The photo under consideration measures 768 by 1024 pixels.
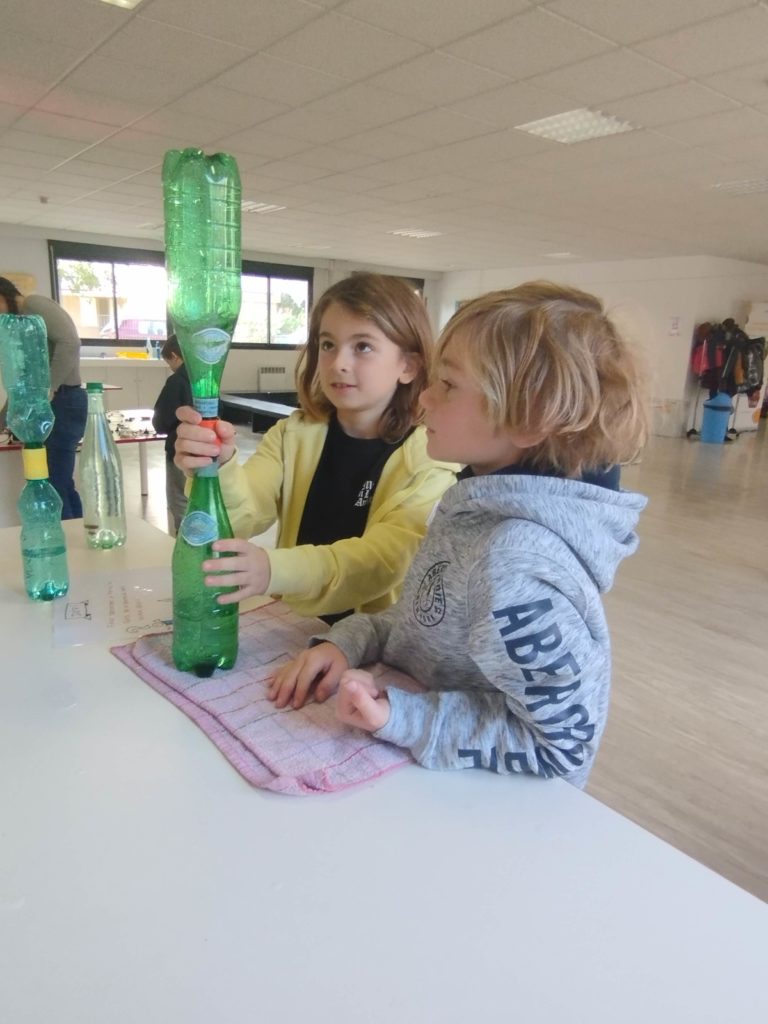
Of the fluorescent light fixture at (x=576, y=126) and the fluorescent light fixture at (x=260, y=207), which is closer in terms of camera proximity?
the fluorescent light fixture at (x=576, y=126)

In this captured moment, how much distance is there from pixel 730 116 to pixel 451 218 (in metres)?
3.61

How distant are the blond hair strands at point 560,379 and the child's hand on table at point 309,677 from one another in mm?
319

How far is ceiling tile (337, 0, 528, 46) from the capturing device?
2.50 metres

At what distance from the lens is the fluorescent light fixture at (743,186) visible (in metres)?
4.96

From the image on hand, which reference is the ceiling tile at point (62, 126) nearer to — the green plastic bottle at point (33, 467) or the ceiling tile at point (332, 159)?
the ceiling tile at point (332, 159)

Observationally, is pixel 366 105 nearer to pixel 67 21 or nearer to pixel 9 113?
pixel 67 21

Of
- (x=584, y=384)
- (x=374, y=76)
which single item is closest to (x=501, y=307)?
(x=584, y=384)

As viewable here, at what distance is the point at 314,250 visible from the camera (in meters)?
10.0

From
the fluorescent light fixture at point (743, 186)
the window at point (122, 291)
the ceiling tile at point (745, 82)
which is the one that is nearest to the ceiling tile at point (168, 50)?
the ceiling tile at point (745, 82)

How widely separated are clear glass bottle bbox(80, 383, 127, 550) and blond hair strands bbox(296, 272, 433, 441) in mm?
426

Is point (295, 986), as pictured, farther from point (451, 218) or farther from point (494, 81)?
point (451, 218)

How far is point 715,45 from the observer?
2758mm

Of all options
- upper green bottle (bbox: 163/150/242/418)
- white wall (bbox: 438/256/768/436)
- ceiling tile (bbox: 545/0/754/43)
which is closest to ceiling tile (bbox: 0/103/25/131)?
ceiling tile (bbox: 545/0/754/43)

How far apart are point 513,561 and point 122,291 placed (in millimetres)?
10164
